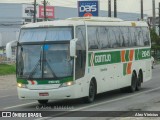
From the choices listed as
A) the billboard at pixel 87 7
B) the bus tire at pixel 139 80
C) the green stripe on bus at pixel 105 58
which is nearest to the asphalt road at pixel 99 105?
the green stripe on bus at pixel 105 58

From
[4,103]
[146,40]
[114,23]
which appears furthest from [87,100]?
[146,40]

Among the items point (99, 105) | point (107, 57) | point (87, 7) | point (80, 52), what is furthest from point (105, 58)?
point (87, 7)

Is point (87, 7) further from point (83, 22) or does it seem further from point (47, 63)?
point (47, 63)

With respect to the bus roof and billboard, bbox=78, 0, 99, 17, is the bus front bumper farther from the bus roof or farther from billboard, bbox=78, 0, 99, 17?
billboard, bbox=78, 0, 99, 17

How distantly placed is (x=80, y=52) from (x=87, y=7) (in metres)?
25.4

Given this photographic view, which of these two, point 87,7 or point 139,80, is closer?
point 139,80

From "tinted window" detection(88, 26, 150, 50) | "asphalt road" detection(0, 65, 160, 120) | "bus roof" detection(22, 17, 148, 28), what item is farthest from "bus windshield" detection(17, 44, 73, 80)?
"tinted window" detection(88, 26, 150, 50)

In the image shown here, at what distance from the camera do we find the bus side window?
1806 centimetres

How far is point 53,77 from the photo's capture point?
689 inches

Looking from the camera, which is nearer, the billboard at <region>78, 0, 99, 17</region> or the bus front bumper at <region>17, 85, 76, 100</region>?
the bus front bumper at <region>17, 85, 76, 100</region>

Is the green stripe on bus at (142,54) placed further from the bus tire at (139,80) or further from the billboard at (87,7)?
the billboard at (87,7)

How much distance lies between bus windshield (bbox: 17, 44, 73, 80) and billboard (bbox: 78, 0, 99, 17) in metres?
25.0

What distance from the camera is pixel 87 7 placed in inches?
1706

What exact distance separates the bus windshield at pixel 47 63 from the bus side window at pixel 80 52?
1.50 feet
